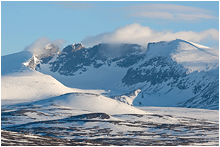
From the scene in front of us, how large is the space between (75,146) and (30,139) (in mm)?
15989

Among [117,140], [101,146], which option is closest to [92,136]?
[117,140]

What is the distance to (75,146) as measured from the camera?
15900cm

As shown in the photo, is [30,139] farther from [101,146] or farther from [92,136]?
[92,136]

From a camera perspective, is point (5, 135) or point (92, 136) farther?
point (92, 136)

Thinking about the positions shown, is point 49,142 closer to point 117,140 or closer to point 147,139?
point 117,140

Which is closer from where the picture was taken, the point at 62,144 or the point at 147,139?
the point at 62,144

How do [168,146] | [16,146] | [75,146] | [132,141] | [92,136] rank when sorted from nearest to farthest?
[16,146] → [75,146] → [168,146] → [132,141] → [92,136]

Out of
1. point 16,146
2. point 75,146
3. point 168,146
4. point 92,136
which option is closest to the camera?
point 16,146

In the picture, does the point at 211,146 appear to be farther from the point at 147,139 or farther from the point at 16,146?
the point at 16,146

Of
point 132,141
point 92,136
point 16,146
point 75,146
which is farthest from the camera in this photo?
point 92,136

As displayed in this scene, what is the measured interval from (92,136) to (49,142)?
39075mm

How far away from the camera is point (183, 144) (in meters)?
181

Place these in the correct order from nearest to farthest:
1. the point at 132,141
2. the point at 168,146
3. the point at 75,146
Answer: the point at 75,146, the point at 168,146, the point at 132,141

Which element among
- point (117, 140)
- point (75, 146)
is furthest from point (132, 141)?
point (75, 146)
